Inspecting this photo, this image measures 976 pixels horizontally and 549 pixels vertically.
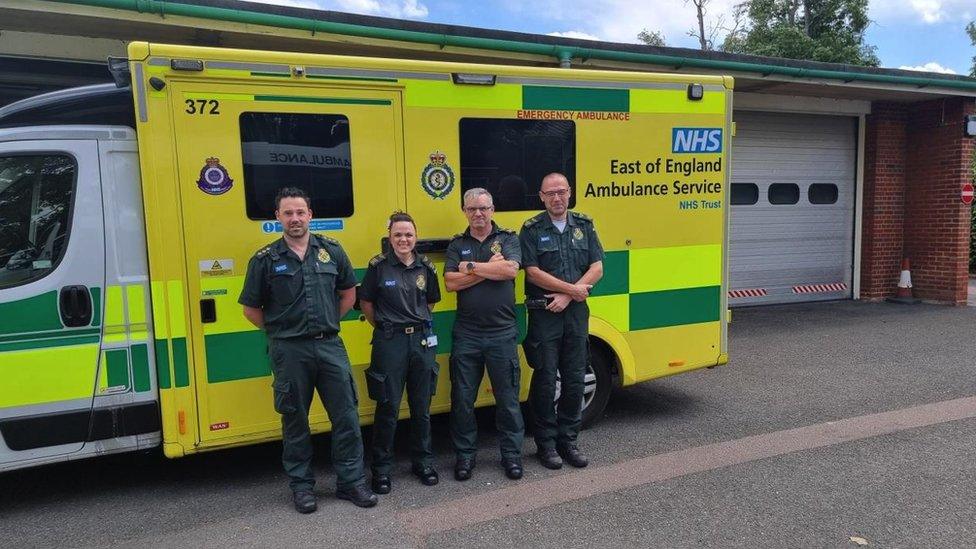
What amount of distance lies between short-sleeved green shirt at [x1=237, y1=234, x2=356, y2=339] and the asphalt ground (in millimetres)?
1052

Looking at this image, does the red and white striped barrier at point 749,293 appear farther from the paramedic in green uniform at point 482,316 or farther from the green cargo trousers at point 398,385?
the green cargo trousers at point 398,385

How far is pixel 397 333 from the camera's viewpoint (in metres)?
3.74

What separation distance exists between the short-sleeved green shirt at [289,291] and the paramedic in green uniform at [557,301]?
4.18 feet

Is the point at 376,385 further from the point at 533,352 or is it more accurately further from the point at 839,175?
the point at 839,175

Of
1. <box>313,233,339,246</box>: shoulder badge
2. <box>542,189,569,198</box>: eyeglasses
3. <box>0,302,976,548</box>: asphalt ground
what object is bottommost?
<box>0,302,976,548</box>: asphalt ground

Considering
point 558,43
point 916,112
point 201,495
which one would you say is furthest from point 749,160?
point 201,495

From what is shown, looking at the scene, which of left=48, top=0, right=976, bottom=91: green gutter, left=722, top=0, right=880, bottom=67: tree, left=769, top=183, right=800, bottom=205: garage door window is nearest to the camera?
left=48, top=0, right=976, bottom=91: green gutter

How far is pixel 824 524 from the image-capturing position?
3457 millimetres

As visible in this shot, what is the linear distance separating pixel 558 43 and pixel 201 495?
5.64 m

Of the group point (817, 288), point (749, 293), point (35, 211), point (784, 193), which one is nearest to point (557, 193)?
point (35, 211)

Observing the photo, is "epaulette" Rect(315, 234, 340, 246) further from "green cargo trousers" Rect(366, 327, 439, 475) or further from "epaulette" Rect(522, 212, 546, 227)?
"epaulette" Rect(522, 212, 546, 227)

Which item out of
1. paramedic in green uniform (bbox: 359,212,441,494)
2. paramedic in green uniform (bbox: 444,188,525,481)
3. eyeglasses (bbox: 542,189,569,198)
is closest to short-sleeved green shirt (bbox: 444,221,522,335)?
paramedic in green uniform (bbox: 444,188,525,481)

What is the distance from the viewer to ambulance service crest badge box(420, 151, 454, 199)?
4070 millimetres

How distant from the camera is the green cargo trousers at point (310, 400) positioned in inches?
137
